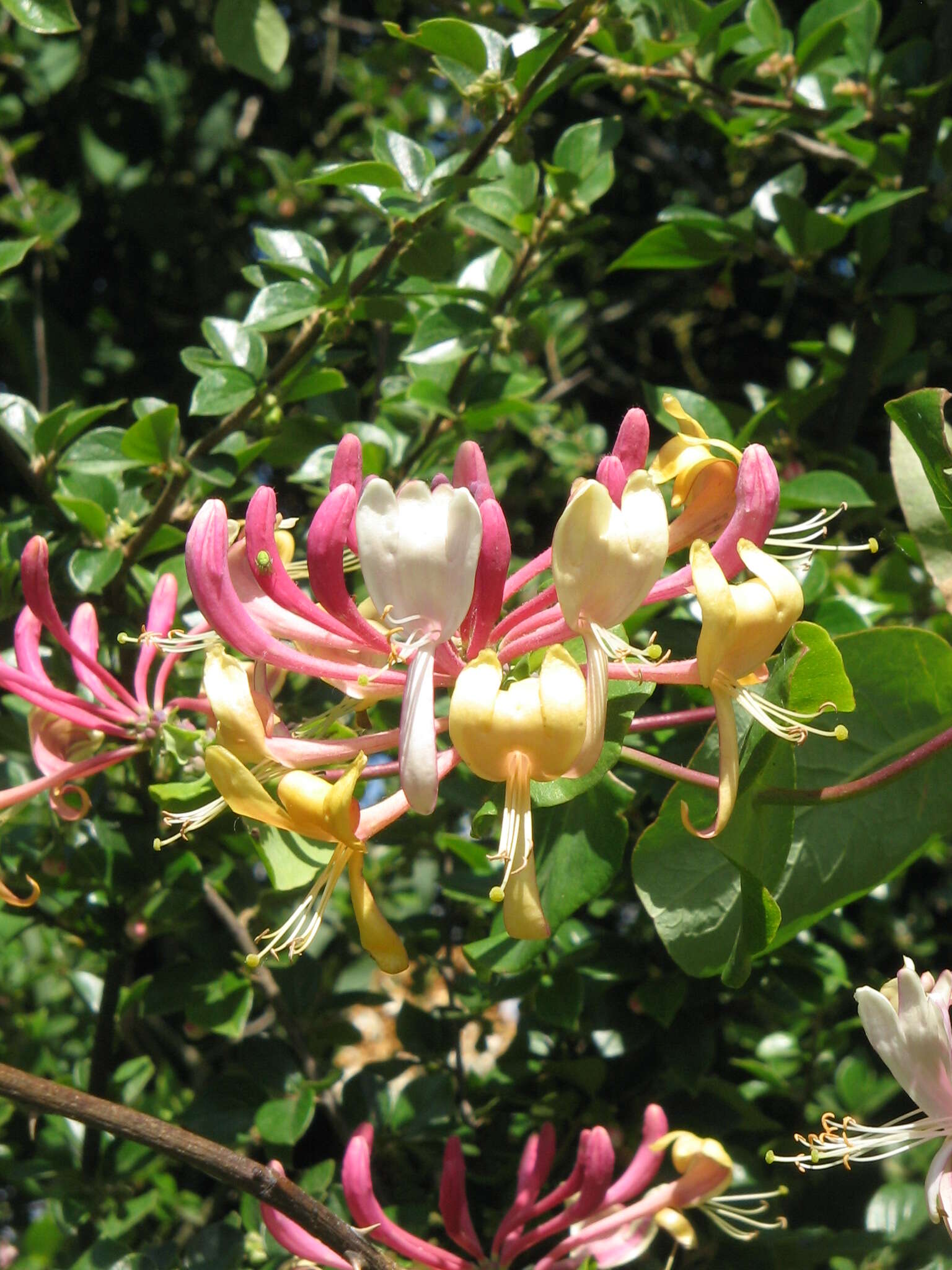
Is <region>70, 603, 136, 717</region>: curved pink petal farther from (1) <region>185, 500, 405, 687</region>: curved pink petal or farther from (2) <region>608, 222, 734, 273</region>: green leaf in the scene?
(2) <region>608, 222, 734, 273</region>: green leaf

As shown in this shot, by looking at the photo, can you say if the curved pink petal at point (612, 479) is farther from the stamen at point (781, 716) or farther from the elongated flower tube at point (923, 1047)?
the elongated flower tube at point (923, 1047)

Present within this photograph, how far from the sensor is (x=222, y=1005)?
43.0 inches

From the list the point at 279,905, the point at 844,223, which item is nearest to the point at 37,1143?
the point at 279,905

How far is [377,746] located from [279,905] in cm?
61

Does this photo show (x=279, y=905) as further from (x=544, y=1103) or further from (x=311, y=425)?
(x=311, y=425)

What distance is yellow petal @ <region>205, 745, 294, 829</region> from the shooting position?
59 centimetres

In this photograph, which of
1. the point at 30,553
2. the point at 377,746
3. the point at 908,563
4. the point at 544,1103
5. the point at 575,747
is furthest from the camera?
the point at 908,563

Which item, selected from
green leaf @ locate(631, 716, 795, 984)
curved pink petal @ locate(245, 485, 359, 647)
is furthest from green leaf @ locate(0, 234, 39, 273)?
green leaf @ locate(631, 716, 795, 984)

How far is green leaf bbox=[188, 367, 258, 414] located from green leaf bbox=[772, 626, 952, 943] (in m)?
0.55

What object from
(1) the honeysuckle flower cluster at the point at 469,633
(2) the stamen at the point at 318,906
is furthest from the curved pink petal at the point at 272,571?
(2) the stamen at the point at 318,906

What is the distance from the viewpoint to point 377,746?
651 mm

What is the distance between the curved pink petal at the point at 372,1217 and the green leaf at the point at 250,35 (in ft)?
3.49

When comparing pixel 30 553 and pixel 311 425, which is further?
pixel 311 425

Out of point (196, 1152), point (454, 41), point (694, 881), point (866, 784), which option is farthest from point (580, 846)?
point (454, 41)
